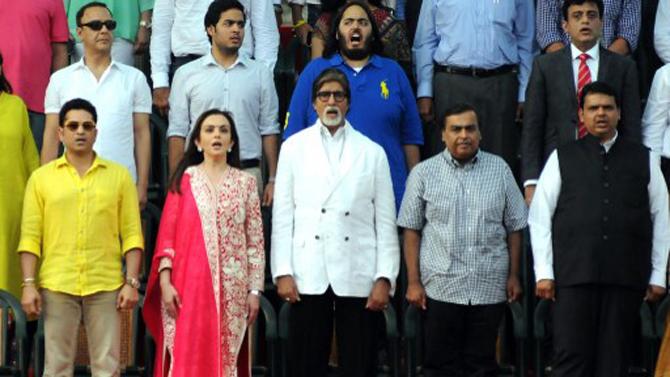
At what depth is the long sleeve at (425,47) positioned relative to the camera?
550 inches

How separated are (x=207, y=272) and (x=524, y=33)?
132 inches

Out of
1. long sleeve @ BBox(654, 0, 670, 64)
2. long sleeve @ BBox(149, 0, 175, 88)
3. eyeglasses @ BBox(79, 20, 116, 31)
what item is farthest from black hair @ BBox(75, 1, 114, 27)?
long sleeve @ BBox(654, 0, 670, 64)

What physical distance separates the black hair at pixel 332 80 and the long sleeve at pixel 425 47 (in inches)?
57.3

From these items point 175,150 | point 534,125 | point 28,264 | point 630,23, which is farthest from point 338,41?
point 28,264

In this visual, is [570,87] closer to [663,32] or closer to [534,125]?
[534,125]

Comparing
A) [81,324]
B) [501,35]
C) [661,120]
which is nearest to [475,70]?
[501,35]

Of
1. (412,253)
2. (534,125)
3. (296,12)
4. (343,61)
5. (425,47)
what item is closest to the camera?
(412,253)

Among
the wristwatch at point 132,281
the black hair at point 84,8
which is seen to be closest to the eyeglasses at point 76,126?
the wristwatch at point 132,281

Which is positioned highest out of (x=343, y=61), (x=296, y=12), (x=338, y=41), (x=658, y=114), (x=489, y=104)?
(x=296, y=12)

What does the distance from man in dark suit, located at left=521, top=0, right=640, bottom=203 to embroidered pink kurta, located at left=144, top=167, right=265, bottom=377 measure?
1850mm

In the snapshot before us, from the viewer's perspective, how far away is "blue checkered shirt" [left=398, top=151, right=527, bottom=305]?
12.1m

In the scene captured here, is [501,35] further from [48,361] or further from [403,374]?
[48,361]

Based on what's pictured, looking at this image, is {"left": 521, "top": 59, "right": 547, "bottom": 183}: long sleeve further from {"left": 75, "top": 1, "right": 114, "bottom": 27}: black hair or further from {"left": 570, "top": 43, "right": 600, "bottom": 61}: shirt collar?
{"left": 75, "top": 1, "right": 114, "bottom": 27}: black hair

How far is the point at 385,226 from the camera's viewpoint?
1227 centimetres
